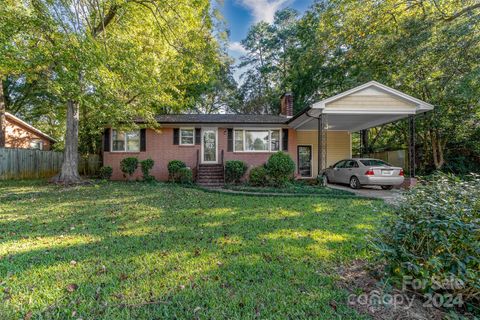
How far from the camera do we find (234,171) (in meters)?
10.9

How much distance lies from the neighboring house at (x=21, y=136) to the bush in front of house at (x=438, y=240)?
20834 millimetres

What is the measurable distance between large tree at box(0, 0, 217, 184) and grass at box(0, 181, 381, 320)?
426cm

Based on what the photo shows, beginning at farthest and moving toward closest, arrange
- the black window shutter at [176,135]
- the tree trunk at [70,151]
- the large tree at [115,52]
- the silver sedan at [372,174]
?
1. the black window shutter at [176,135]
2. the tree trunk at [70,151]
3. the silver sedan at [372,174]
4. the large tree at [115,52]

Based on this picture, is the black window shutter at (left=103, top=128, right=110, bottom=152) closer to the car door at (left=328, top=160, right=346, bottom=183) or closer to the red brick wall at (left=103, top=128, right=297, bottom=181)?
the red brick wall at (left=103, top=128, right=297, bottom=181)

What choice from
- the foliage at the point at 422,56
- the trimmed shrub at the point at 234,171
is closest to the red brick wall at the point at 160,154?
the trimmed shrub at the point at 234,171

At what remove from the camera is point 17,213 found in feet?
17.0

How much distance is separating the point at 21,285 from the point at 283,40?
24487mm

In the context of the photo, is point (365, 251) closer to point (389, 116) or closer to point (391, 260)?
point (391, 260)

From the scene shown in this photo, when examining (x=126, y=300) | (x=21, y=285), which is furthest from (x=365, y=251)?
(x=21, y=285)

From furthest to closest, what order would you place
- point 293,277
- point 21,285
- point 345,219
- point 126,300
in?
point 345,219 < point 293,277 < point 21,285 < point 126,300

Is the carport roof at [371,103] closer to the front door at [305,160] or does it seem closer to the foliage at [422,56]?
the foliage at [422,56]

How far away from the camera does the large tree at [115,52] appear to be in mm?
6797

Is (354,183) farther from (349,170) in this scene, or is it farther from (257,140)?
(257,140)

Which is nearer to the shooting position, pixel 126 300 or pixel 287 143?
pixel 126 300
